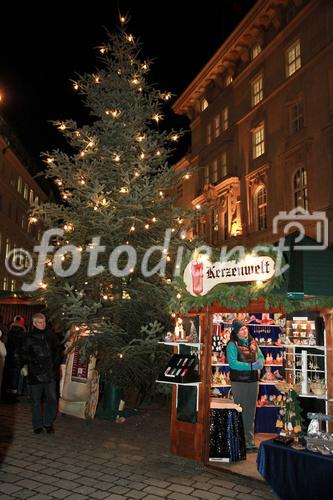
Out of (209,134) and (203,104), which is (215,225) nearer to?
(209,134)

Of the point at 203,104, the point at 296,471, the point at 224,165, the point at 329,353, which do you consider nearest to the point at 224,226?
the point at 224,165

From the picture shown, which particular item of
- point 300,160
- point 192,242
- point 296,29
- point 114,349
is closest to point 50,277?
point 114,349

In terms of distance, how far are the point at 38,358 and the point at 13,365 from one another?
371cm

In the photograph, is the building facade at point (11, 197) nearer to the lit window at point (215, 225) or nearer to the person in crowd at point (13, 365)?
the lit window at point (215, 225)

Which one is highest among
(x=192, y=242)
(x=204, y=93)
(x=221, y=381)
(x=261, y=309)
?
(x=204, y=93)

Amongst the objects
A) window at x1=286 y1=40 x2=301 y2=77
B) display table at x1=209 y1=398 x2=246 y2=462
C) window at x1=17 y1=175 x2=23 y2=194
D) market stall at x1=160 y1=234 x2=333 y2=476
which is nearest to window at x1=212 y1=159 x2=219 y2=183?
window at x1=286 y1=40 x2=301 y2=77

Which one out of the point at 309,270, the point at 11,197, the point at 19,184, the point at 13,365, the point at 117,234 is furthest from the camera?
the point at 19,184

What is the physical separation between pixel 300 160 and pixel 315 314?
14.8 metres

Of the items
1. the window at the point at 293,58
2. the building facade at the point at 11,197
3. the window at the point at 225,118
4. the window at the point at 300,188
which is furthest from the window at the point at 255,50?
the building facade at the point at 11,197

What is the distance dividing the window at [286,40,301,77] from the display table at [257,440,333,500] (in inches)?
834

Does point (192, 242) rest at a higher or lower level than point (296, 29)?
lower

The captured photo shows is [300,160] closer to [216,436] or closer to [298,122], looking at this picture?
[298,122]

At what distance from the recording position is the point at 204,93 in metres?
32.2

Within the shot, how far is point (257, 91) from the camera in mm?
25781
